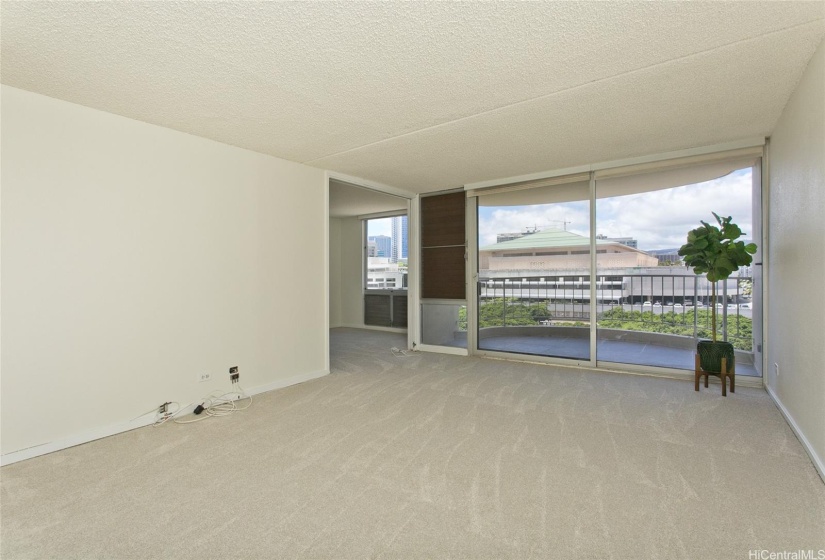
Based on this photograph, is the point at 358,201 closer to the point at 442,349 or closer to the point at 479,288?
the point at 479,288

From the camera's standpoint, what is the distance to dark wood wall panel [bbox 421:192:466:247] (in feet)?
18.5

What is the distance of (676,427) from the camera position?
2803mm

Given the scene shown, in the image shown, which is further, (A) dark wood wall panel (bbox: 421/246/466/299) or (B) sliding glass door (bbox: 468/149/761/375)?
(A) dark wood wall panel (bbox: 421/246/466/299)

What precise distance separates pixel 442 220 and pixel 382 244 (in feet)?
8.95

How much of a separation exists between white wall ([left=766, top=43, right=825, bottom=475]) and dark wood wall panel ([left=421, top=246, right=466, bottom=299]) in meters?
3.38

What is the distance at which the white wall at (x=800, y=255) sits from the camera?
2.21 m

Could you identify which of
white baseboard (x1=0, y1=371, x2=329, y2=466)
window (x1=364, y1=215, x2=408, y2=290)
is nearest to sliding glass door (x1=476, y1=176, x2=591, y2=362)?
window (x1=364, y1=215, x2=408, y2=290)

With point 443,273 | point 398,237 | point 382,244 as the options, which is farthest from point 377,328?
point 443,273

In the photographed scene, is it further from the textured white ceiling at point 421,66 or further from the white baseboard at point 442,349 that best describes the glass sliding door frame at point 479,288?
the textured white ceiling at point 421,66

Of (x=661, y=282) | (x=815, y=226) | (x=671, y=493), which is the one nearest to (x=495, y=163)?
(x=661, y=282)

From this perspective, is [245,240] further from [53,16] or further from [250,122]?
[53,16]

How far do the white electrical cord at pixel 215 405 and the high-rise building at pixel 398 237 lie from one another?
428cm

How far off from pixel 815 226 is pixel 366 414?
10.8 ft

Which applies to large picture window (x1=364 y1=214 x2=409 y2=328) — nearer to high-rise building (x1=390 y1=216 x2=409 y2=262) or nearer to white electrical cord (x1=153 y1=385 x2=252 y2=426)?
high-rise building (x1=390 y1=216 x2=409 y2=262)
